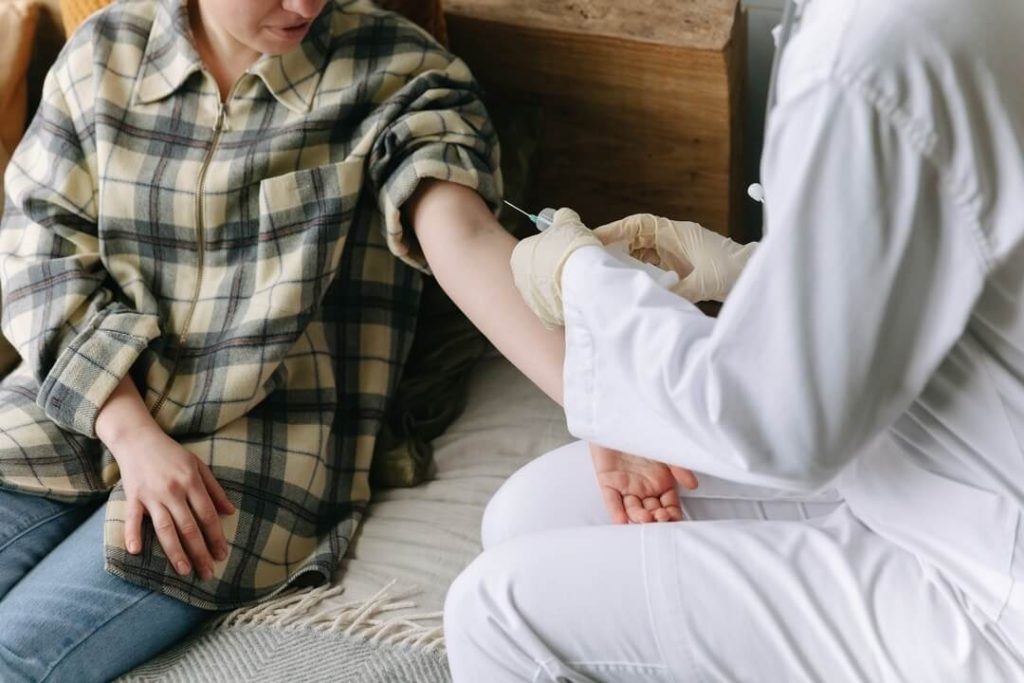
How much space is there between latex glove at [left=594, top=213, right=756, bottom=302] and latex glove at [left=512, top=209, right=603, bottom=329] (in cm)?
6

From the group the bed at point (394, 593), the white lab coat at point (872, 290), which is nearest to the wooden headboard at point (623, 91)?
the bed at point (394, 593)

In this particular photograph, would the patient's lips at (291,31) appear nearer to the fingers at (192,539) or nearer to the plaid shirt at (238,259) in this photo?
the plaid shirt at (238,259)

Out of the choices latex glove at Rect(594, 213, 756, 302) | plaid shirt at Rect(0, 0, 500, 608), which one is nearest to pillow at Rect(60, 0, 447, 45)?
plaid shirt at Rect(0, 0, 500, 608)

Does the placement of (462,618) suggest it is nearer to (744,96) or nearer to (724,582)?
(724,582)

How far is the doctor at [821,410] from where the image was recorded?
70 cm

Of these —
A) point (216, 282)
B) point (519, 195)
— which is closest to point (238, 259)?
point (216, 282)

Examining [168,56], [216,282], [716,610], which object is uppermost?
[168,56]

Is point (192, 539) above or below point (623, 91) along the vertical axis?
below

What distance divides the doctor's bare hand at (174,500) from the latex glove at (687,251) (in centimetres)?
56

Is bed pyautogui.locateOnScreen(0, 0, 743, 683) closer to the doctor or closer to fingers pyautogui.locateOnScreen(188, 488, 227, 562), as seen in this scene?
fingers pyautogui.locateOnScreen(188, 488, 227, 562)

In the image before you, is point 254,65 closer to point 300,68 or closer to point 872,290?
point 300,68

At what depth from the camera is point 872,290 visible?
0.71 metres

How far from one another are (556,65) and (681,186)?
230mm

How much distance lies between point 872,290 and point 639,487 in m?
0.47
